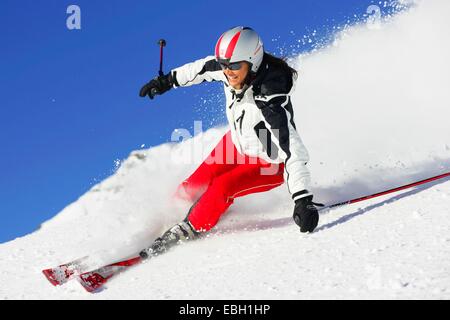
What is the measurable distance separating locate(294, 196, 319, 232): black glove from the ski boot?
3.30ft

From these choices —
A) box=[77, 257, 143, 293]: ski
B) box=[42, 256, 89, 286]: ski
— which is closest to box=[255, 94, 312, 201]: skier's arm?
box=[77, 257, 143, 293]: ski

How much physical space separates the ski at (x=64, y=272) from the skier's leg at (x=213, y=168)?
4.12 ft

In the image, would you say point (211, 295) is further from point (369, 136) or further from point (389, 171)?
point (369, 136)

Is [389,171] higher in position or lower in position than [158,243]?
higher

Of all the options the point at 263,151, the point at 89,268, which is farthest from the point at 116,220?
the point at 263,151

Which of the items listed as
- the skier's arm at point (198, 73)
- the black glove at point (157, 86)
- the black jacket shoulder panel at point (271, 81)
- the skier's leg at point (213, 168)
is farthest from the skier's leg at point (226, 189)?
the black glove at point (157, 86)

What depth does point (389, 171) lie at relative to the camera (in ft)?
21.6

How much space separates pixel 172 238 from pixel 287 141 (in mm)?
1331

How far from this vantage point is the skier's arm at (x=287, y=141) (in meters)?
4.57

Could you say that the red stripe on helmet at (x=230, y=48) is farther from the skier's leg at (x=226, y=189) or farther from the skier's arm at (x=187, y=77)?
the skier's leg at (x=226, y=189)

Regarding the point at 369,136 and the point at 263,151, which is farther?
the point at 369,136

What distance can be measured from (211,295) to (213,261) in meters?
0.68
